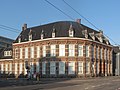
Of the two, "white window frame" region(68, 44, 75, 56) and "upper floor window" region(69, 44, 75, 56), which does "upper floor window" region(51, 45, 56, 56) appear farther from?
"upper floor window" region(69, 44, 75, 56)

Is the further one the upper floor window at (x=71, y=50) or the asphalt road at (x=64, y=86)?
the upper floor window at (x=71, y=50)

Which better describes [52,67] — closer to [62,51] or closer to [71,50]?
[62,51]

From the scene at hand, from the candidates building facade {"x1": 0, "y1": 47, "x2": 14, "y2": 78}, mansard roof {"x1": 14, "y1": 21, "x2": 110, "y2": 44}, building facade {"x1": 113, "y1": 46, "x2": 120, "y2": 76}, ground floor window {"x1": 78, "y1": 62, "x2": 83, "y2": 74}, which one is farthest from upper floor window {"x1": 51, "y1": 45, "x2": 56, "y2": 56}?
building facade {"x1": 0, "y1": 47, "x2": 14, "y2": 78}

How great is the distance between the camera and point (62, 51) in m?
66.8

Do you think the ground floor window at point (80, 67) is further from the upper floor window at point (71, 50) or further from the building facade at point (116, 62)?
the building facade at point (116, 62)

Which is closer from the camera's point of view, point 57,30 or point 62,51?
point 62,51

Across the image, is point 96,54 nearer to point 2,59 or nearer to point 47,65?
point 47,65

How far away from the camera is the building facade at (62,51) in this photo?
218 ft

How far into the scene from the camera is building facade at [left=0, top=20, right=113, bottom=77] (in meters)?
66.5

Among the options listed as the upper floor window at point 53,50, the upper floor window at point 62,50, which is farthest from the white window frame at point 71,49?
the upper floor window at point 53,50

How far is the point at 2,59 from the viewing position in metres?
84.2

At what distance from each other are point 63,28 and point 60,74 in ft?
38.1

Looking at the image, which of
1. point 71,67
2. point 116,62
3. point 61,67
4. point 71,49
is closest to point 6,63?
point 61,67

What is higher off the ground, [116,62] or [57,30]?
[57,30]
